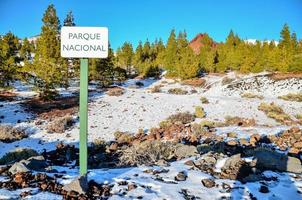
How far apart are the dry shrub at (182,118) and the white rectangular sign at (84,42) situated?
16.8m

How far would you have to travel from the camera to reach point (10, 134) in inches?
766

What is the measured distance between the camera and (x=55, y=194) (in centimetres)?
617

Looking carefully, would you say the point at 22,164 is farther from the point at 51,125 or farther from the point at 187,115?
the point at 187,115

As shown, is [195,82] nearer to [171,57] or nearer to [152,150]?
[171,57]

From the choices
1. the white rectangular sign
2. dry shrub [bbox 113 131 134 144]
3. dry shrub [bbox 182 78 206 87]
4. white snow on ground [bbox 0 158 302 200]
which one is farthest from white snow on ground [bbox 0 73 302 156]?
dry shrub [bbox 182 78 206 87]

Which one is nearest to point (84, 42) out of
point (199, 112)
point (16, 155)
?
point (16, 155)

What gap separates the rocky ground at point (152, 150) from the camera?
22.6 feet

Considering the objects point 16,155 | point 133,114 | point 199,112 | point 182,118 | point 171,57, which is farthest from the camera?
point 171,57

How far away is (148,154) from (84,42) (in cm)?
545

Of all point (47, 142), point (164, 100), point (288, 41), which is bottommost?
point (47, 142)

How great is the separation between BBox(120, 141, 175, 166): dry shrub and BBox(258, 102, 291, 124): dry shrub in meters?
13.4

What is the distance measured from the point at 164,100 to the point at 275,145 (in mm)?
19225

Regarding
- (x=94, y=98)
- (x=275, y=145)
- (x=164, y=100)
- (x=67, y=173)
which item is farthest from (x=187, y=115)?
(x=67, y=173)

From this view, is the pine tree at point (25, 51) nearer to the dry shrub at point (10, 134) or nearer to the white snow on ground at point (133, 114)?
the white snow on ground at point (133, 114)
